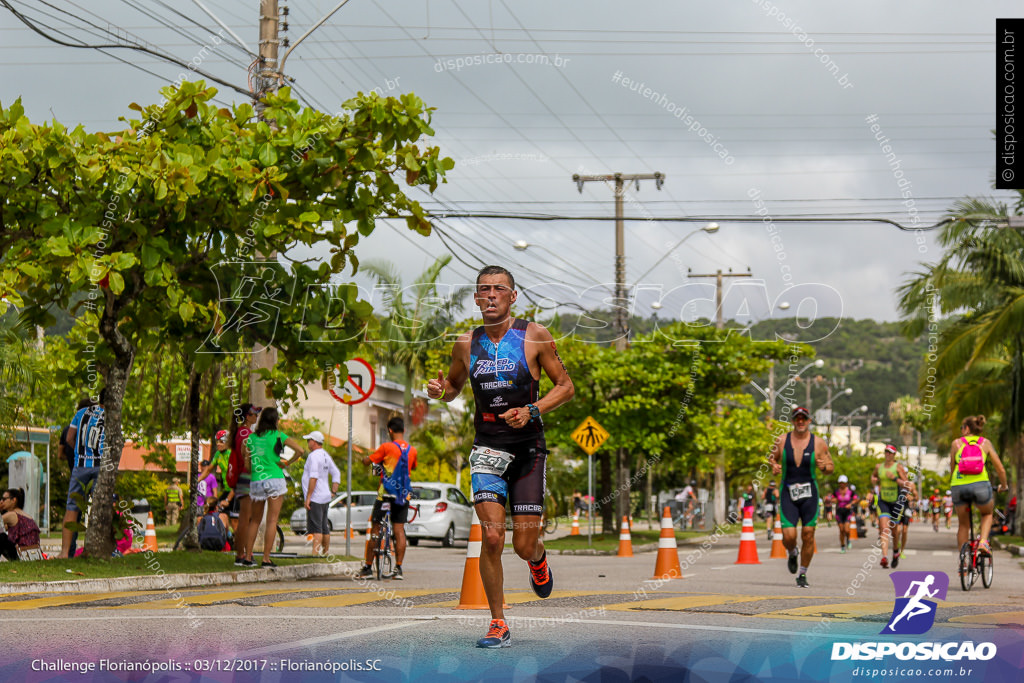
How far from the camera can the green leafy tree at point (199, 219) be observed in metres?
11.0

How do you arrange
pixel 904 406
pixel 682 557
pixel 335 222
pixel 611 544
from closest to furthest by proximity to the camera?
1. pixel 335 222
2. pixel 682 557
3. pixel 611 544
4. pixel 904 406

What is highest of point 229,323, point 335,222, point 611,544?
point 335,222

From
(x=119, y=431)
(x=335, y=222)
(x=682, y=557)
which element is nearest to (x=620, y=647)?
(x=335, y=222)

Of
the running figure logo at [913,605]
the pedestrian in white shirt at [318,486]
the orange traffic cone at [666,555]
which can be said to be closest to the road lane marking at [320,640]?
the running figure logo at [913,605]

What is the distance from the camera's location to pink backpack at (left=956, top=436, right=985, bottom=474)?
43.9ft

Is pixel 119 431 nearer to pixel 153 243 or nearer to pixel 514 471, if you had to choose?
pixel 153 243

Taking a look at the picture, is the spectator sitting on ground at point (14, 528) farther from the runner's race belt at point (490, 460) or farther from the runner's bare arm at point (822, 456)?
the runner's race belt at point (490, 460)

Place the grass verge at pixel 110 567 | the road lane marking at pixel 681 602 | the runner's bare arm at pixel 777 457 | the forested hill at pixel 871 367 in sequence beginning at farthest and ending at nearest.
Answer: the forested hill at pixel 871 367 → the runner's bare arm at pixel 777 457 → the grass verge at pixel 110 567 → the road lane marking at pixel 681 602

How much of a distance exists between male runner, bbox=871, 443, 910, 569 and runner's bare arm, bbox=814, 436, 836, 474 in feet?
16.2

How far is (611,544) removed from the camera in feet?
95.8

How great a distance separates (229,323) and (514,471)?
21.8 ft

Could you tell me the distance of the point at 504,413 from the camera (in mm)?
6660

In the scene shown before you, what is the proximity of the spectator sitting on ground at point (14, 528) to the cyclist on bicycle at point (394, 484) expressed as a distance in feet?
13.8

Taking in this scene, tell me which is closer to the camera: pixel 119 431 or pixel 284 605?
pixel 284 605
